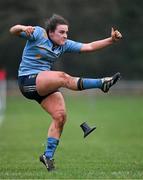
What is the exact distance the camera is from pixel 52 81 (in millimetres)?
9664

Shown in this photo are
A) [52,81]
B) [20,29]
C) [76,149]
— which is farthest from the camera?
[76,149]

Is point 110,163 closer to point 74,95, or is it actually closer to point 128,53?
point 74,95

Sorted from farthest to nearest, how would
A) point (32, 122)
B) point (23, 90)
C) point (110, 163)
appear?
point (32, 122)
point (110, 163)
point (23, 90)

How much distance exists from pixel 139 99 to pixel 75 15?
30.9 feet

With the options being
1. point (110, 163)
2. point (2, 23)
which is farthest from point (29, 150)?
point (2, 23)

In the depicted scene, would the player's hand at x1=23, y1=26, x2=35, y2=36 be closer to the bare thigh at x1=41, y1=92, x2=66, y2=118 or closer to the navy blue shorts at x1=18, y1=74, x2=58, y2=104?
the navy blue shorts at x1=18, y1=74, x2=58, y2=104

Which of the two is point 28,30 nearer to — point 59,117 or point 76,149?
point 59,117

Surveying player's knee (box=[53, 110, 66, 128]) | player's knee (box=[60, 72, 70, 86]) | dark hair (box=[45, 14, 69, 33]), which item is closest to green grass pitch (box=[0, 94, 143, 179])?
player's knee (box=[53, 110, 66, 128])

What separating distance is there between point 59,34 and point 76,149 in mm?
5318

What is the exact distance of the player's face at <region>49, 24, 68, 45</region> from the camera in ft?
32.9

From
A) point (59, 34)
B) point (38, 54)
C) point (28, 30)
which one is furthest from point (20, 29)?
point (59, 34)

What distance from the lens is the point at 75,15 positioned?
50.2 meters

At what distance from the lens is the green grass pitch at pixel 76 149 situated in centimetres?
999

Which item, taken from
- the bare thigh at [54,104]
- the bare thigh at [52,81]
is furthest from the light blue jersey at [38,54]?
the bare thigh at [54,104]
